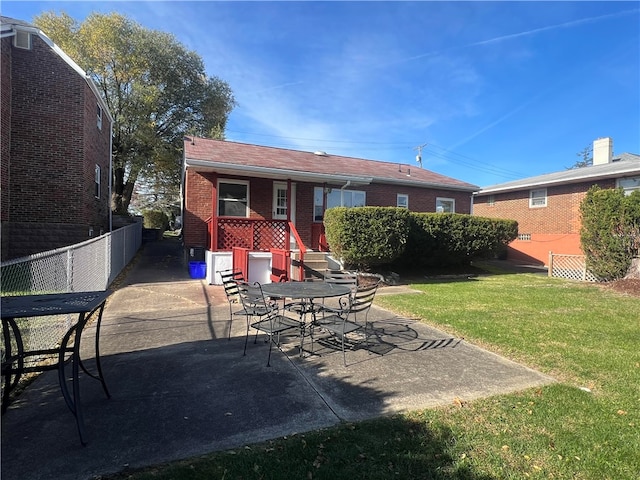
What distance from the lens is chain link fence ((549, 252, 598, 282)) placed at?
13.1 m

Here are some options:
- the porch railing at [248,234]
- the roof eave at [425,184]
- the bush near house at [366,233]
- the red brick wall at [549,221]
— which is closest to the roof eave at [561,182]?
the red brick wall at [549,221]

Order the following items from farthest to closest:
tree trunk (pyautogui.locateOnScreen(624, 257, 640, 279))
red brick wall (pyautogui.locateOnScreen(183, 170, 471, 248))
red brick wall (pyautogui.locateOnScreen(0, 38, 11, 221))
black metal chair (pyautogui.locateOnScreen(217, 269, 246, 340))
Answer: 1. red brick wall (pyautogui.locateOnScreen(183, 170, 471, 248))
2. tree trunk (pyautogui.locateOnScreen(624, 257, 640, 279))
3. red brick wall (pyautogui.locateOnScreen(0, 38, 11, 221))
4. black metal chair (pyautogui.locateOnScreen(217, 269, 246, 340))

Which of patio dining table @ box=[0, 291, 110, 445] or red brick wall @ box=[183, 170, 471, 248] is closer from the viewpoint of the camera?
patio dining table @ box=[0, 291, 110, 445]

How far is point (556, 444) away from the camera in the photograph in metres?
2.91

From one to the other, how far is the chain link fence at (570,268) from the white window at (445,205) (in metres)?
5.38

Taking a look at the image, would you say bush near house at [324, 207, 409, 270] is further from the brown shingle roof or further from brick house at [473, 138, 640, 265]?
brick house at [473, 138, 640, 265]

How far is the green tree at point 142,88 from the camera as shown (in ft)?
76.9

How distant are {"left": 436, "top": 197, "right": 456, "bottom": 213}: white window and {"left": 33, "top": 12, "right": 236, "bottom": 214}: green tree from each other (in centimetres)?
1765

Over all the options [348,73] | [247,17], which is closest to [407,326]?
[247,17]

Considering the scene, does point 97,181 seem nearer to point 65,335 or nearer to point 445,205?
point 65,335

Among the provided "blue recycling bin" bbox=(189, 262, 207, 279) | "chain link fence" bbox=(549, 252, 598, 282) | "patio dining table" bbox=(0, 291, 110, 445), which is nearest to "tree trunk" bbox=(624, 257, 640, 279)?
"chain link fence" bbox=(549, 252, 598, 282)

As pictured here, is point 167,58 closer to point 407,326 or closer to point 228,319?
point 228,319

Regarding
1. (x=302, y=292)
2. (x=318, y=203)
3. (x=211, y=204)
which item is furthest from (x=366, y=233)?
(x=211, y=204)

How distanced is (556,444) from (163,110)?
29.7 m
